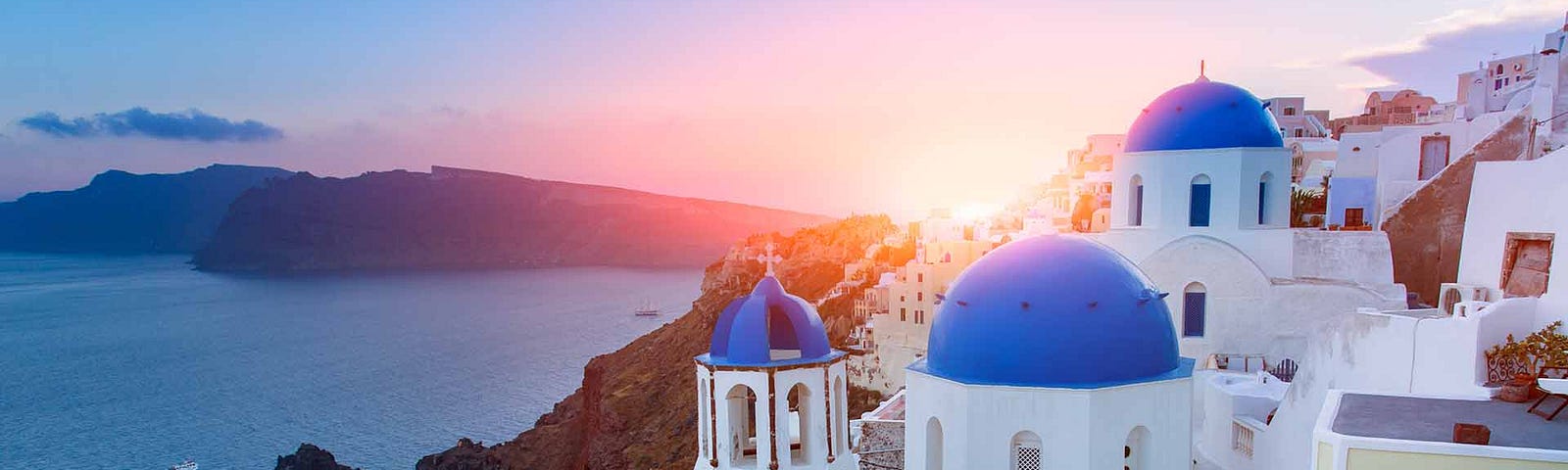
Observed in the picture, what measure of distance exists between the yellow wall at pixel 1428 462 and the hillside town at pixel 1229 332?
1cm

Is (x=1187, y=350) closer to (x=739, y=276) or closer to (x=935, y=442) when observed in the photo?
(x=935, y=442)

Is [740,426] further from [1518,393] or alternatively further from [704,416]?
[1518,393]

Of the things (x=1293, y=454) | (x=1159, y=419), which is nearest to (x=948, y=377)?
(x=1159, y=419)

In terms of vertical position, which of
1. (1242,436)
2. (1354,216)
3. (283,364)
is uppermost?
(1354,216)

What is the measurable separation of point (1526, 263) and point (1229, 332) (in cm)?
483

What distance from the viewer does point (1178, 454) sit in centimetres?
834

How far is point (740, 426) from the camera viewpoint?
1125 cm

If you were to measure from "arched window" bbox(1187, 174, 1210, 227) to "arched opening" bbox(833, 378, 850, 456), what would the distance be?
7611 millimetres

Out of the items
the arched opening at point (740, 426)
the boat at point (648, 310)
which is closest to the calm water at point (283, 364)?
the boat at point (648, 310)

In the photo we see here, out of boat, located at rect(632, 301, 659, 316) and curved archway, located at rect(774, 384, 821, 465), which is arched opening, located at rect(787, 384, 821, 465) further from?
boat, located at rect(632, 301, 659, 316)

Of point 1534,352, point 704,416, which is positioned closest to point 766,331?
point 704,416

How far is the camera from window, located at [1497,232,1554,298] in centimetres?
934

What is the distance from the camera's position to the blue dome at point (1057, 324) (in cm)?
803

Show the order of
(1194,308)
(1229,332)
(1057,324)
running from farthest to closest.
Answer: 1. (1194,308)
2. (1229,332)
3. (1057,324)
